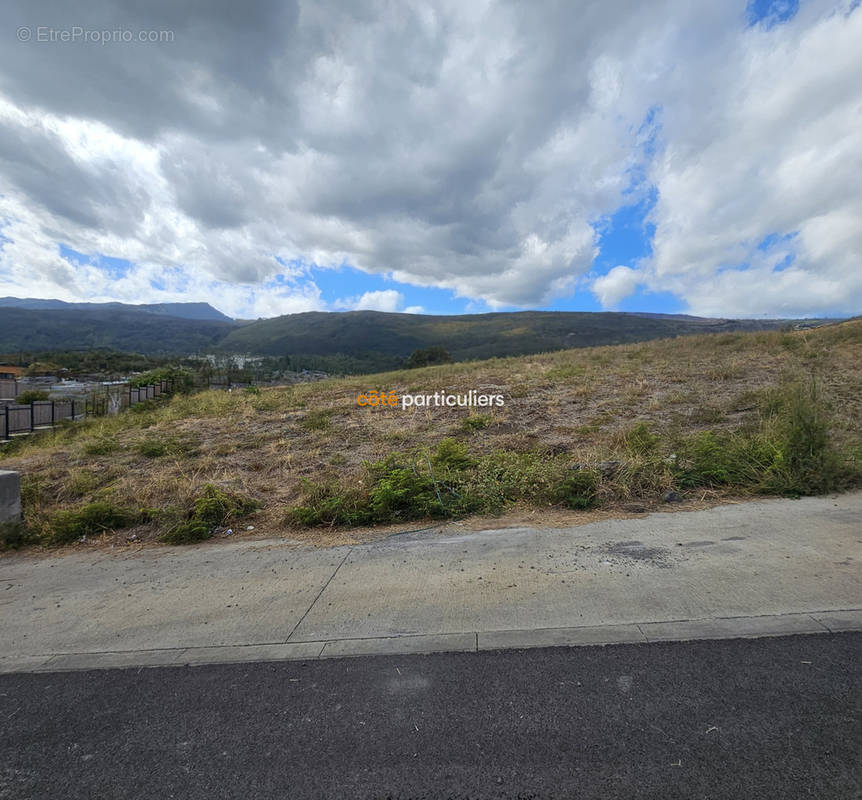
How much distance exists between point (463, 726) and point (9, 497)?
20.0 feet

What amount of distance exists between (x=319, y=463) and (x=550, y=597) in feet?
17.3

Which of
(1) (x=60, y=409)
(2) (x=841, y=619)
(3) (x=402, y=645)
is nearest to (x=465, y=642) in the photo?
(3) (x=402, y=645)

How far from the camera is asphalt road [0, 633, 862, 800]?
1.78 m

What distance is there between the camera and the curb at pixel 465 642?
8.61 feet

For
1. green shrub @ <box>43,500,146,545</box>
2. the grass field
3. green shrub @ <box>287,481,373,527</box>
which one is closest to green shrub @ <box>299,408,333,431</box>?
the grass field

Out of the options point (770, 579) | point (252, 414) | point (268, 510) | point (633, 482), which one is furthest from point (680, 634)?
point (252, 414)

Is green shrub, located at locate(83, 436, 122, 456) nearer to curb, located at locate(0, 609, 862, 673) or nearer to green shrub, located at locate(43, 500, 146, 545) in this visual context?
green shrub, located at locate(43, 500, 146, 545)

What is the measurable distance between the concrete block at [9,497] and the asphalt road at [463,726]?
3.51 meters

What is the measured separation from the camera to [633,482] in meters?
5.27

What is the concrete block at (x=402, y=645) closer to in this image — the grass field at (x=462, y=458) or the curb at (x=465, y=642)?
the curb at (x=465, y=642)

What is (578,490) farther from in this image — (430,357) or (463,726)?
(430,357)

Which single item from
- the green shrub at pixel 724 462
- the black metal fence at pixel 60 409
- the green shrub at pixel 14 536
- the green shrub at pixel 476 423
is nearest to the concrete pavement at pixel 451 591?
the green shrub at pixel 14 536

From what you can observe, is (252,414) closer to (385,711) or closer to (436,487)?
(436,487)

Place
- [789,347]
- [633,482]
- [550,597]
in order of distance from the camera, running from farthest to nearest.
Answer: [789,347] < [633,482] < [550,597]
